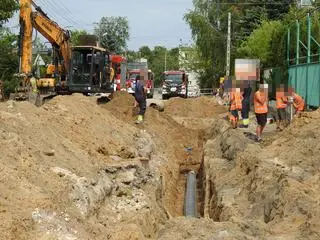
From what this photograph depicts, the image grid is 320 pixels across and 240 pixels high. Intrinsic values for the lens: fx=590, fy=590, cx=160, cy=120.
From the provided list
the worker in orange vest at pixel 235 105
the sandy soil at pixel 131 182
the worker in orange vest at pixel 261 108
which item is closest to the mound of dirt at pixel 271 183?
the sandy soil at pixel 131 182

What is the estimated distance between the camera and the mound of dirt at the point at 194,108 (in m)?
27.9

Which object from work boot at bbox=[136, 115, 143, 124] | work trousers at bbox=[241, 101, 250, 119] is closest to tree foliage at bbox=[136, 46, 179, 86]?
work boot at bbox=[136, 115, 143, 124]

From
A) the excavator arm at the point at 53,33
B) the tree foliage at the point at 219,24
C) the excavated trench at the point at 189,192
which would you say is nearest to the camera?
the excavated trench at the point at 189,192

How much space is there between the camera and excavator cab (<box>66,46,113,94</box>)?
21.8 meters

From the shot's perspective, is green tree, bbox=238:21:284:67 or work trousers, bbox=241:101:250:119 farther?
green tree, bbox=238:21:284:67

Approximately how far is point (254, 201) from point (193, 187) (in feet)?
16.7

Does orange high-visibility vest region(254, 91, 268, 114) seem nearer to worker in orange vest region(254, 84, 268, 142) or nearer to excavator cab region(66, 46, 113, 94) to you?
worker in orange vest region(254, 84, 268, 142)

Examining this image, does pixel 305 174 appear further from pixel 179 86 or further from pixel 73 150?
pixel 179 86

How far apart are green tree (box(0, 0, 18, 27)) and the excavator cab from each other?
3450 mm

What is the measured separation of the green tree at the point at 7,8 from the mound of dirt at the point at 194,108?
10.8 meters

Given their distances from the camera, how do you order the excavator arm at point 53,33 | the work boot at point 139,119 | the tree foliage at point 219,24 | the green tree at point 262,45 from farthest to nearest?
the tree foliage at point 219,24 < the green tree at point 262,45 < the excavator arm at point 53,33 < the work boot at point 139,119

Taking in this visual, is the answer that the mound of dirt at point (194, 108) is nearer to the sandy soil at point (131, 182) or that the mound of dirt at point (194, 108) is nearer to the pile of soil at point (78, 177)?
the sandy soil at point (131, 182)

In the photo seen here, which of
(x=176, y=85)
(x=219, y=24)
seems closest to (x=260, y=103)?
(x=176, y=85)

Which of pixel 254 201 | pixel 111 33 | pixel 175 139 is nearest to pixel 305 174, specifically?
pixel 254 201
